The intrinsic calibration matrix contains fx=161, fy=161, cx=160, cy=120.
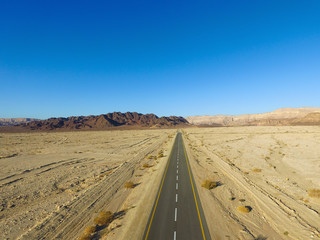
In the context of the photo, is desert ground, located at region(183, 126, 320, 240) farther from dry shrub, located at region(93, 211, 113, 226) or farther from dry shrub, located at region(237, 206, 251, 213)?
dry shrub, located at region(93, 211, 113, 226)

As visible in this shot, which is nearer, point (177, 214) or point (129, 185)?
point (177, 214)

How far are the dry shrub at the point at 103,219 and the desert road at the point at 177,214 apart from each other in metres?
3.71

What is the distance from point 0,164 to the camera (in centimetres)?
3628

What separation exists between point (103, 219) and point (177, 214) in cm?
665

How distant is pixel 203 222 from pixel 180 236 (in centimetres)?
287

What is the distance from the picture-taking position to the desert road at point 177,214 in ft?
40.8

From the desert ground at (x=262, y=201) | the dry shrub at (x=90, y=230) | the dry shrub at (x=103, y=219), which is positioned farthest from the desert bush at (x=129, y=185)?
the desert ground at (x=262, y=201)

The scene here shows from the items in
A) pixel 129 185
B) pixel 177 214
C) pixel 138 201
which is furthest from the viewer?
pixel 129 185

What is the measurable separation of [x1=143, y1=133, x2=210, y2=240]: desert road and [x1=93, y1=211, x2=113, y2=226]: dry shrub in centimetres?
371

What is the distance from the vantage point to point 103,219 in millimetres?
14227

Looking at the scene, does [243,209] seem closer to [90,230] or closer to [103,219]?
[103,219]

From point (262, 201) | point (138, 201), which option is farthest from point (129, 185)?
point (262, 201)

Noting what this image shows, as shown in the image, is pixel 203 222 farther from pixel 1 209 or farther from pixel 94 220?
pixel 1 209

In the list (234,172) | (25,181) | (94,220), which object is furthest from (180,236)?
(25,181)
